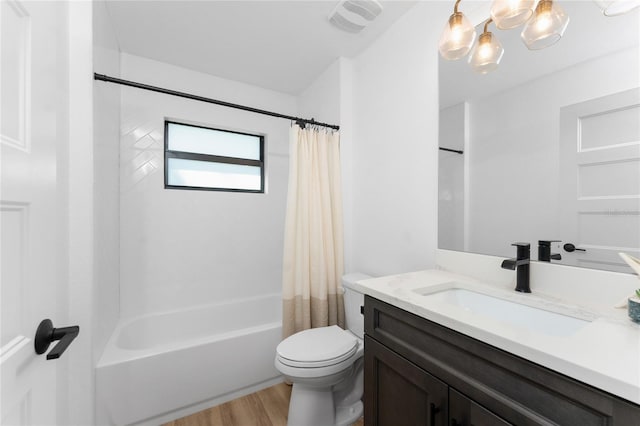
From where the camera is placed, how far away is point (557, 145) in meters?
0.99

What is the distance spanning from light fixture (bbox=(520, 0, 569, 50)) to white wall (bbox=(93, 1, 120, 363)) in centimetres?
196

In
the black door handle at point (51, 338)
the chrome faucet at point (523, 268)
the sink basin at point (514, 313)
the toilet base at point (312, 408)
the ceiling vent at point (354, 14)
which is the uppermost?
the ceiling vent at point (354, 14)

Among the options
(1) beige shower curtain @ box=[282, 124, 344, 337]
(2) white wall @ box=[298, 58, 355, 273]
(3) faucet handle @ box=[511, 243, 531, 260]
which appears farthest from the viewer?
(2) white wall @ box=[298, 58, 355, 273]

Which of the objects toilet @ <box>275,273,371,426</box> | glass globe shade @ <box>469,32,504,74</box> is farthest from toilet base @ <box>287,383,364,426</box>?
glass globe shade @ <box>469,32,504,74</box>

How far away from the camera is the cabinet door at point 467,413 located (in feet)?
2.09

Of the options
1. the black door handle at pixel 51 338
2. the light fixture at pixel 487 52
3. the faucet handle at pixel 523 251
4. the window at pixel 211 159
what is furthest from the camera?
the window at pixel 211 159

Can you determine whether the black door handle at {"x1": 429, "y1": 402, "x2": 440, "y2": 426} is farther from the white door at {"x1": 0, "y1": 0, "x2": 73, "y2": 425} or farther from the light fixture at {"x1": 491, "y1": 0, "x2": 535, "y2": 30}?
the light fixture at {"x1": 491, "y1": 0, "x2": 535, "y2": 30}

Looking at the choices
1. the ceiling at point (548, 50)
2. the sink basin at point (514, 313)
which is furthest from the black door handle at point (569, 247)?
the ceiling at point (548, 50)

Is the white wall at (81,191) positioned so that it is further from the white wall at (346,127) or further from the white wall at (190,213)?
the white wall at (346,127)

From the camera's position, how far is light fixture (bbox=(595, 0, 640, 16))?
0.81m

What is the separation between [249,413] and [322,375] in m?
0.70

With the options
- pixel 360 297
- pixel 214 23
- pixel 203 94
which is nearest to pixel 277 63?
pixel 214 23

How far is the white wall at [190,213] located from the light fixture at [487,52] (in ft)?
6.22

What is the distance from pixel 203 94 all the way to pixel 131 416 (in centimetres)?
239
